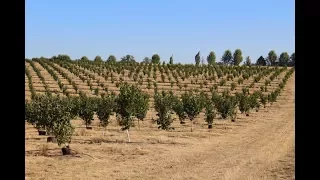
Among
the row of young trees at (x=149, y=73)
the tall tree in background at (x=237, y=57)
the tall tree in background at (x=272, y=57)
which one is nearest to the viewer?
the row of young trees at (x=149, y=73)

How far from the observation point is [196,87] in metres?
72.1

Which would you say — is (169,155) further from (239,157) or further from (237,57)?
(237,57)

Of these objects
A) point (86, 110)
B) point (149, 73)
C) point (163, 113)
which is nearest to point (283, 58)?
point (149, 73)

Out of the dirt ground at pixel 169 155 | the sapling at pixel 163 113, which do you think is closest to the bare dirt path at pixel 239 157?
the dirt ground at pixel 169 155

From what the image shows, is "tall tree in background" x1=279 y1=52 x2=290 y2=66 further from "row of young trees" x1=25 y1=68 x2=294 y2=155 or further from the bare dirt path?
the bare dirt path

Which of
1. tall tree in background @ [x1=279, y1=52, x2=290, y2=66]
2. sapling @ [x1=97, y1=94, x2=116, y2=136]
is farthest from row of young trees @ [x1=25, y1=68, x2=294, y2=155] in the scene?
tall tree in background @ [x1=279, y1=52, x2=290, y2=66]

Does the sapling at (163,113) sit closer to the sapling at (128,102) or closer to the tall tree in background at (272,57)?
the sapling at (128,102)

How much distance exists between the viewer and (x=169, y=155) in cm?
2681

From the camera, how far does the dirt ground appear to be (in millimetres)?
21219

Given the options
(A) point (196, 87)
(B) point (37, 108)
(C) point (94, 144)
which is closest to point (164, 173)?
(C) point (94, 144)

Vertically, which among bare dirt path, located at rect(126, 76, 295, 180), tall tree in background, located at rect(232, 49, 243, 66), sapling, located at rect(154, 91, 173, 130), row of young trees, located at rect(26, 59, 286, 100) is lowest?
bare dirt path, located at rect(126, 76, 295, 180)

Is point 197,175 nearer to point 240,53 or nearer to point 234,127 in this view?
point 234,127

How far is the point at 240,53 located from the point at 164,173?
115415mm

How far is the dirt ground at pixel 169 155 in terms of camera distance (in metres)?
21.2
